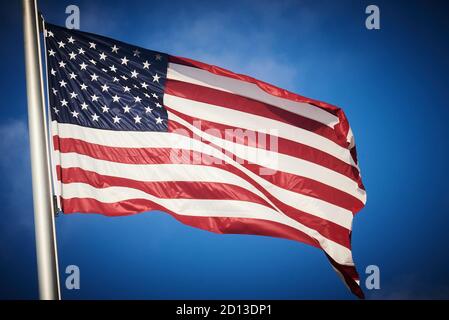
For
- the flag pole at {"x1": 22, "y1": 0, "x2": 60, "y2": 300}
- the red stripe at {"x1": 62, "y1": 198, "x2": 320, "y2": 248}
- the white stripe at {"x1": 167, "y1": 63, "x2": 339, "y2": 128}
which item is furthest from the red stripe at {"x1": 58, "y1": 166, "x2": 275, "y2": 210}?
the white stripe at {"x1": 167, "y1": 63, "x2": 339, "y2": 128}

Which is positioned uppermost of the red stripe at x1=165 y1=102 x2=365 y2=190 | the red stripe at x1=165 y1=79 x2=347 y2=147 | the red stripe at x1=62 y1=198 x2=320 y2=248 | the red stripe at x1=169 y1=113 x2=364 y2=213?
the red stripe at x1=165 y1=79 x2=347 y2=147

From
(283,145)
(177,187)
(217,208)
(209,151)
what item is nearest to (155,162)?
(177,187)

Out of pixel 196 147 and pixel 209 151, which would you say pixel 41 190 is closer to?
pixel 196 147

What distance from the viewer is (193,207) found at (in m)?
4.98

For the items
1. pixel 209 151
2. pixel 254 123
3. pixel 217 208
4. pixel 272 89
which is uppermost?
pixel 272 89

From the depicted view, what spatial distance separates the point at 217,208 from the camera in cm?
501

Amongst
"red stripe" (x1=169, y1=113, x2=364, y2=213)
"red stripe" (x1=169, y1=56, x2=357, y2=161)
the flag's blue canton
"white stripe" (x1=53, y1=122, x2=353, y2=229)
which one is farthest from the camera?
"red stripe" (x1=169, y1=113, x2=364, y2=213)

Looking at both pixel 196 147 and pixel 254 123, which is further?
pixel 254 123

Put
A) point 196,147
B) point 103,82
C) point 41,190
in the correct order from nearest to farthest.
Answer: point 41,190, point 103,82, point 196,147

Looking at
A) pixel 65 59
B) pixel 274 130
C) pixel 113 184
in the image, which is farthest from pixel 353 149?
pixel 65 59

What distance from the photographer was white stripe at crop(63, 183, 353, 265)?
4.84 m

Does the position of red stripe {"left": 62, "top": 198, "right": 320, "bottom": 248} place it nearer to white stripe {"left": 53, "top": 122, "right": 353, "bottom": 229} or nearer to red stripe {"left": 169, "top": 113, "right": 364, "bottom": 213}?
white stripe {"left": 53, "top": 122, "right": 353, "bottom": 229}

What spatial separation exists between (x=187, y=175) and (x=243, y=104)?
145 centimetres

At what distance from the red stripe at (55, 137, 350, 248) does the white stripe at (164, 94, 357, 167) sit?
0.66m
